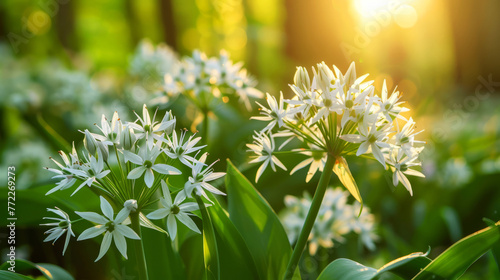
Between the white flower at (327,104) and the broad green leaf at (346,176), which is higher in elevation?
the white flower at (327,104)

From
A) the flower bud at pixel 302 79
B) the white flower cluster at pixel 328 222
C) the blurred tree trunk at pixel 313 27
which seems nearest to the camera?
the flower bud at pixel 302 79

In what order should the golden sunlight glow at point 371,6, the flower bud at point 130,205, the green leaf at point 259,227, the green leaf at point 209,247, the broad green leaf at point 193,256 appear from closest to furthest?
the flower bud at point 130,205
the green leaf at point 209,247
the green leaf at point 259,227
the broad green leaf at point 193,256
the golden sunlight glow at point 371,6

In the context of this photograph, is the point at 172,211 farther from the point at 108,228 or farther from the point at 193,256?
the point at 193,256

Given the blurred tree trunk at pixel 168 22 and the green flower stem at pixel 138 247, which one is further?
the blurred tree trunk at pixel 168 22

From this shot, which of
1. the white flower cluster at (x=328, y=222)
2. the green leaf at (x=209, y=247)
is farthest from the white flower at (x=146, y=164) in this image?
the white flower cluster at (x=328, y=222)

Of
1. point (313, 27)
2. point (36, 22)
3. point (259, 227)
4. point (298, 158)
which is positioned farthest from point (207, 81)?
point (36, 22)

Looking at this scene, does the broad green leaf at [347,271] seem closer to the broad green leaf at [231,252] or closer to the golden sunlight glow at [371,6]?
the broad green leaf at [231,252]
